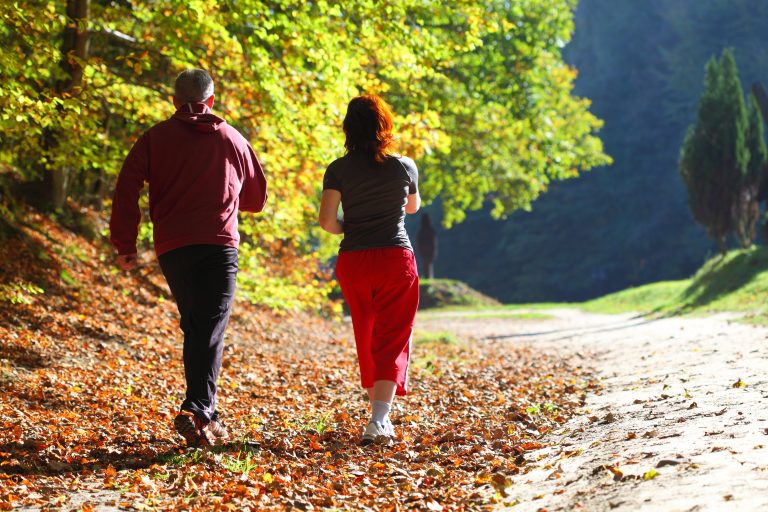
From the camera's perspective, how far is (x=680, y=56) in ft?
201

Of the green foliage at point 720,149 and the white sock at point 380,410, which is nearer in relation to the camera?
the white sock at point 380,410

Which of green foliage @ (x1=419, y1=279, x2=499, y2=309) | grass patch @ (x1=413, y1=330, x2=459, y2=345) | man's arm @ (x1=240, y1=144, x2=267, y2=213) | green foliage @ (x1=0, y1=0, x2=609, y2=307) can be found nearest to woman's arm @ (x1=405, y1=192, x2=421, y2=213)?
man's arm @ (x1=240, y1=144, x2=267, y2=213)

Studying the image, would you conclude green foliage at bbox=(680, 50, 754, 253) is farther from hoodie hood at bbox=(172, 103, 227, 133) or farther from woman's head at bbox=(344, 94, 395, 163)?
hoodie hood at bbox=(172, 103, 227, 133)

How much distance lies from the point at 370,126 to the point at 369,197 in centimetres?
46

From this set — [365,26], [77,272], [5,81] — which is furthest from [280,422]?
[77,272]

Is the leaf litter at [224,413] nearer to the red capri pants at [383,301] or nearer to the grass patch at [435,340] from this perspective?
the red capri pants at [383,301]

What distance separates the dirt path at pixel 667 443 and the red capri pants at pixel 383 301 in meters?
1.06

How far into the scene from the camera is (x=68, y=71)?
10.2m

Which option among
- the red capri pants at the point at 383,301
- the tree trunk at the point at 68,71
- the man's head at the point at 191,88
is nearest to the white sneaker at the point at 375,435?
the red capri pants at the point at 383,301

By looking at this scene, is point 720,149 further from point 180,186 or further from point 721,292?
point 180,186

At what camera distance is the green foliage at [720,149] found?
88.9 ft

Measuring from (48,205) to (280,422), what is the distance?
23.6 feet

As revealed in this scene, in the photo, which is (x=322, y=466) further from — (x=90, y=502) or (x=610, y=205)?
(x=610, y=205)

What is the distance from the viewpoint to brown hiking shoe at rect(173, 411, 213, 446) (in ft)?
16.0
